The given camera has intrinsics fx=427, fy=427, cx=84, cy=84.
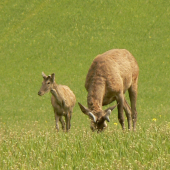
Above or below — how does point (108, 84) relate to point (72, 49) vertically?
above

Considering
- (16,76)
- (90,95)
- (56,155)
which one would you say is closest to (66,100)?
(90,95)

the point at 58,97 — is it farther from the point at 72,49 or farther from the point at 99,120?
the point at 72,49

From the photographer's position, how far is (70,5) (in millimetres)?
41312

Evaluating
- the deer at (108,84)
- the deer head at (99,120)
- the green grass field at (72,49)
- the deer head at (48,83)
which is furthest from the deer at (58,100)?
the deer head at (99,120)

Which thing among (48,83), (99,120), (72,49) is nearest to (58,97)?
(48,83)

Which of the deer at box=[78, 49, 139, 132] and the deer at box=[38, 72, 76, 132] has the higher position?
the deer at box=[78, 49, 139, 132]

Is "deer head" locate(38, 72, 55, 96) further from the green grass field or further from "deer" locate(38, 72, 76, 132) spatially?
the green grass field

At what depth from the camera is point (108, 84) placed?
1273 cm

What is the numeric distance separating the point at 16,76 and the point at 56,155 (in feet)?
77.2

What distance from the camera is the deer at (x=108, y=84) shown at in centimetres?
1069

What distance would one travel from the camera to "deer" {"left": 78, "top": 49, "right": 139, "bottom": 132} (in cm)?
1069

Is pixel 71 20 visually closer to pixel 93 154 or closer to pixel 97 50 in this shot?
pixel 97 50

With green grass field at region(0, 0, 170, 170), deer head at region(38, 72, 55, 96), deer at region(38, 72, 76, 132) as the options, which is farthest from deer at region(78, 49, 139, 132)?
deer head at region(38, 72, 55, 96)

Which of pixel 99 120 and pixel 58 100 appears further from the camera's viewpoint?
pixel 58 100
